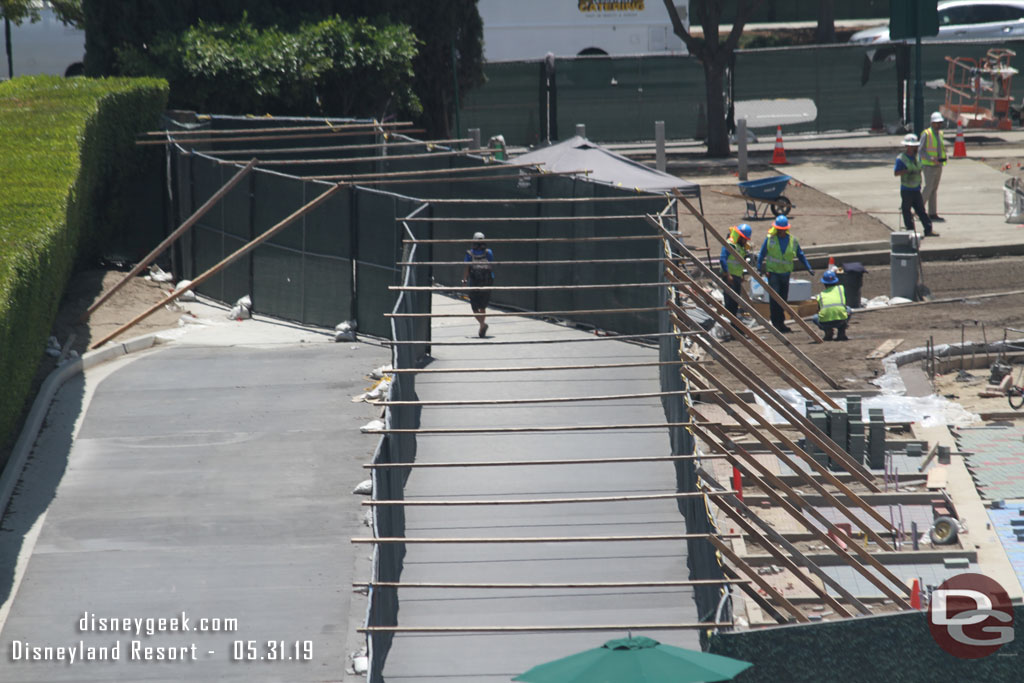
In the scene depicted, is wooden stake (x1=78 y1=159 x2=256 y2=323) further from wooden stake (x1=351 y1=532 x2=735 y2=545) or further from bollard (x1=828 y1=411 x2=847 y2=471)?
wooden stake (x1=351 y1=532 x2=735 y2=545)

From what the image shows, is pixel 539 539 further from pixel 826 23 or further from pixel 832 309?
pixel 826 23

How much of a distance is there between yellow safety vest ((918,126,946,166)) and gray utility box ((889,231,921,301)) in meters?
4.14

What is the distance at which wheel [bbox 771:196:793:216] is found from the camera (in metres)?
29.0

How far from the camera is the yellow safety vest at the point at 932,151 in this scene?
91.3 ft

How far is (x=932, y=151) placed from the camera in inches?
1097

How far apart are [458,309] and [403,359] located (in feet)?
26.9

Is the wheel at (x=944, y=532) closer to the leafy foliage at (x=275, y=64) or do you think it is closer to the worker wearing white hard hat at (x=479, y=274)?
the worker wearing white hard hat at (x=479, y=274)

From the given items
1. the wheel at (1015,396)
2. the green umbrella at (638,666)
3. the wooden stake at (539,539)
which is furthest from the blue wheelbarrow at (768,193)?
the green umbrella at (638,666)

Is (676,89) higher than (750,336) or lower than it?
higher

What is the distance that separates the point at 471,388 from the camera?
818 inches

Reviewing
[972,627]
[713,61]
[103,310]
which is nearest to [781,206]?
[713,61]

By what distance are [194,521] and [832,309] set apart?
38.5ft

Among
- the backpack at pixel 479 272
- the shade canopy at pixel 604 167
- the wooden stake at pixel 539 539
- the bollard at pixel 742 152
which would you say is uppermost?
the bollard at pixel 742 152

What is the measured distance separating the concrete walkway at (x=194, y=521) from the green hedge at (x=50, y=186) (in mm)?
1225
